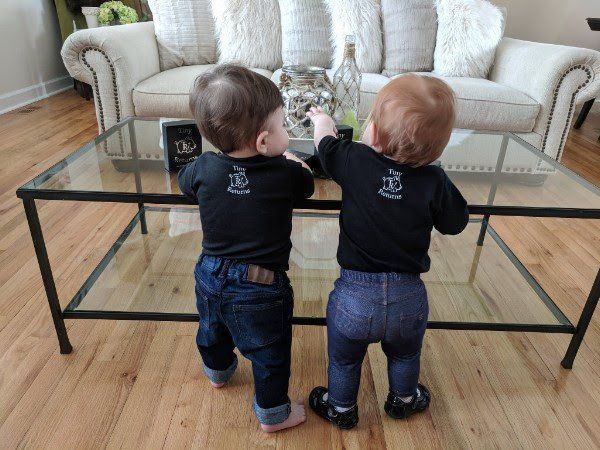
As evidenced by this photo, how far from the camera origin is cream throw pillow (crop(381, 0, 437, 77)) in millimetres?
2377

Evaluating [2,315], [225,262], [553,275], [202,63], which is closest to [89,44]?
[202,63]

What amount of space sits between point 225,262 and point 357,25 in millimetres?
1865

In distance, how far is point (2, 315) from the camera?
1268mm

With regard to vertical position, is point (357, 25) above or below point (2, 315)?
above

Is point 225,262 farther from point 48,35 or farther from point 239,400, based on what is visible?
point 48,35

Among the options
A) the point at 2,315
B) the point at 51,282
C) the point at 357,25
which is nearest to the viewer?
the point at 51,282

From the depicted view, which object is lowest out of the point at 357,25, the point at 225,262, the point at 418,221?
the point at 225,262

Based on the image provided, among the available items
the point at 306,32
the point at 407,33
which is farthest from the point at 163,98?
the point at 407,33

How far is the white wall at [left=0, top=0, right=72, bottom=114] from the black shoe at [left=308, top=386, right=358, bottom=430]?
3.18 metres

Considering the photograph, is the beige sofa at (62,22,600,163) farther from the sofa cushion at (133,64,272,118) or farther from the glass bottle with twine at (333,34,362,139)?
the glass bottle with twine at (333,34,362,139)

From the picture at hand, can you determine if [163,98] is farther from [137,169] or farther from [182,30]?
[137,169]

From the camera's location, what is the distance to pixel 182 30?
7.64 ft

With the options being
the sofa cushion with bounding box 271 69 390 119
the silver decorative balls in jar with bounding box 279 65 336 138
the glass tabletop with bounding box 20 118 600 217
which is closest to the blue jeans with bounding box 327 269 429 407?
the glass tabletop with bounding box 20 118 600 217

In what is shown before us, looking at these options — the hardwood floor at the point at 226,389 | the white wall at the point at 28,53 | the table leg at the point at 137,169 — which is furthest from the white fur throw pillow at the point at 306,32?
the white wall at the point at 28,53
